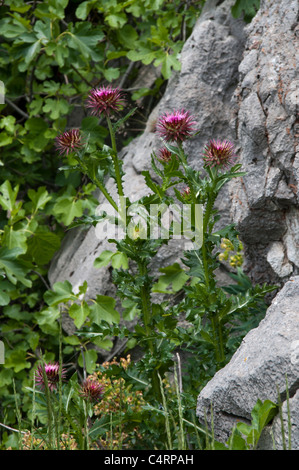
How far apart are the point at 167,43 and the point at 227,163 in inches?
71.9

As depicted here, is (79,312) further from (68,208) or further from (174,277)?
(68,208)

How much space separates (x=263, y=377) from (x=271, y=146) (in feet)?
4.31

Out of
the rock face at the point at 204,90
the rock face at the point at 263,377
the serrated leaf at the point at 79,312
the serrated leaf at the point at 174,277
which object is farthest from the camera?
the rock face at the point at 204,90

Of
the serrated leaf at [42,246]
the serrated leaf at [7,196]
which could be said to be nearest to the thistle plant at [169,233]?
the serrated leaf at [7,196]

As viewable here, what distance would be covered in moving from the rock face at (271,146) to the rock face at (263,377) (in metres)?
0.64

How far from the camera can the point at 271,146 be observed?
2.93 meters

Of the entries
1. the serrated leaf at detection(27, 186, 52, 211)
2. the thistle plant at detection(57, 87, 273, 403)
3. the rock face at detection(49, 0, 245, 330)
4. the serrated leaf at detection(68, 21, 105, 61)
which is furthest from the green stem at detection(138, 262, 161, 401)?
the serrated leaf at detection(68, 21, 105, 61)

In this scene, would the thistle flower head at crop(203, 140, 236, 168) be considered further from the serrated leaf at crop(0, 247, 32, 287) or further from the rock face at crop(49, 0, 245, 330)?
the serrated leaf at crop(0, 247, 32, 287)

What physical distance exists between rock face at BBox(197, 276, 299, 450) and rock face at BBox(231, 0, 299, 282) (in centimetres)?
64

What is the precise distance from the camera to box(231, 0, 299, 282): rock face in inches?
113

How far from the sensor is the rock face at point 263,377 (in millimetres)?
2012

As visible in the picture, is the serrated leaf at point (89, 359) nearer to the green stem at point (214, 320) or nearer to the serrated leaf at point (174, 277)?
the serrated leaf at point (174, 277)

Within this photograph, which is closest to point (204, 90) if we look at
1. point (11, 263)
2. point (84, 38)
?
point (84, 38)
